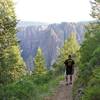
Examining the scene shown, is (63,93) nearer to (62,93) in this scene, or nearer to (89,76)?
(62,93)

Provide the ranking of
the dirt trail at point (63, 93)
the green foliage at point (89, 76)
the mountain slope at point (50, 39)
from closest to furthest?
1. the green foliage at point (89, 76)
2. the dirt trail at point (63, 93)
3. the mountain slope at point (50, 39)

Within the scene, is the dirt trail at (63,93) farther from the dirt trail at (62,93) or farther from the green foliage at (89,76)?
the green foliage at (89,76)

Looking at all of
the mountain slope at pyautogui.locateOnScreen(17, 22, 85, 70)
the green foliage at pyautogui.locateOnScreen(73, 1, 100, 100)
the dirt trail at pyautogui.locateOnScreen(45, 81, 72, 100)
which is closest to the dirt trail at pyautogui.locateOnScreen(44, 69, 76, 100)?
the dirt trail at pyautogui.locateOnScreen(45, 81, 72, 100)

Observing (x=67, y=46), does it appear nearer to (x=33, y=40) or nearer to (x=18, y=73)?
(x=18, y=73)

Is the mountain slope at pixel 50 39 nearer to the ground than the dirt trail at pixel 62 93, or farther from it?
nearer to the ground

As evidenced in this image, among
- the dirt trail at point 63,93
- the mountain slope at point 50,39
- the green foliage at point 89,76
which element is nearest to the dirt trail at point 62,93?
the dirt trail at point 63,93

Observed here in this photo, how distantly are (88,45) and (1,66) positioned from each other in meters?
4.48

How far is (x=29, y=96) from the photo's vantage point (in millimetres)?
16562

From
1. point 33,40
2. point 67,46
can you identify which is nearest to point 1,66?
point 67,46

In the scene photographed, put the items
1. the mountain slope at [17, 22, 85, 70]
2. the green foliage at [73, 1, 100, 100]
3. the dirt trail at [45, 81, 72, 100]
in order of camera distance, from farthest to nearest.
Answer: the mountain slope at [17, 22, 85, 70], the dirt trail at [45, 81, 72, 100], the green foliage at [73, 1, 100, 100]

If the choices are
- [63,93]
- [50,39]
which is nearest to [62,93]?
[63,93]

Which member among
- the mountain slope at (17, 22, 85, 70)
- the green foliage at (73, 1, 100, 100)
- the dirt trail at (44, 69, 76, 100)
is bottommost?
the mountain slope at (17, 22, 85, 70)

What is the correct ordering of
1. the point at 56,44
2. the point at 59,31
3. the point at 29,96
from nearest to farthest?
the point at 29,96 → the point at 56,44 → the point at 59,31

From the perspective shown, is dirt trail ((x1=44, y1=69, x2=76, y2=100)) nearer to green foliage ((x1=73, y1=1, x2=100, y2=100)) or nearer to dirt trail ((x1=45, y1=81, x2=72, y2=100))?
dirt trail ((x1=45, y1=81, x2=72, y2=100))
